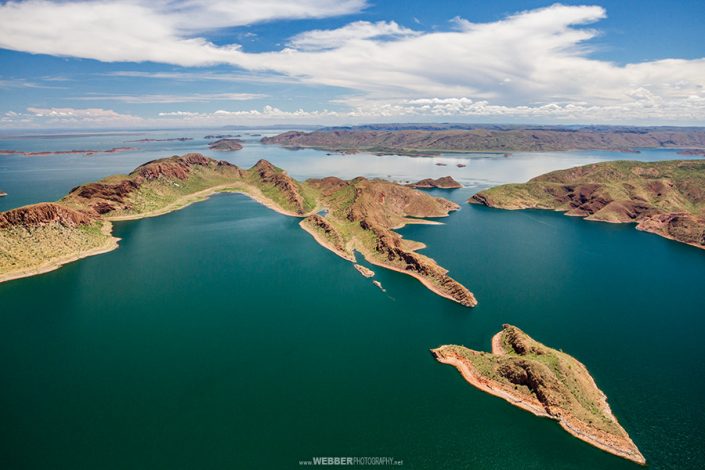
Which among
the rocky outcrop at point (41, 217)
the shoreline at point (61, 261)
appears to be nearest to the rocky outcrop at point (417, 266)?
Answer: the shoreline at point (61, 261)

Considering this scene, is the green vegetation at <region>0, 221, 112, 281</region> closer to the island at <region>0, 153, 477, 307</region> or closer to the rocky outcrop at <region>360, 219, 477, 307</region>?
the island at <region>0, 153, 477, 307</region>

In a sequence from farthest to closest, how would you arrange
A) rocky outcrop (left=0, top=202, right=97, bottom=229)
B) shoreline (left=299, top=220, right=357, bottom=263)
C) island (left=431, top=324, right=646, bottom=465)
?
shoreline (left=299, top=220, right=357, bottom=263) < rocky outcrop (left=0, top=202, right=97, bottom=229) < island (left=431, top=324, right=646, bottom=465)

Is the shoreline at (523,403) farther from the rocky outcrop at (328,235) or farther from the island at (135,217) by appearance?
the rocky outcrop at (328,235)

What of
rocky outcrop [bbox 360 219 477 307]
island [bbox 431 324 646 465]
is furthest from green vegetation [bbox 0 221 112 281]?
island [bbox 431 324 646 465]

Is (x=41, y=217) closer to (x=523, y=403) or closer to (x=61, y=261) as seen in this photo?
(x=61, y=261)

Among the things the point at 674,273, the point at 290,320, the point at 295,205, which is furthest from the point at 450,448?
the point at 295,205

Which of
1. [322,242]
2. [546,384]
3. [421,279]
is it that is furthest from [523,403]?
[322,242]
